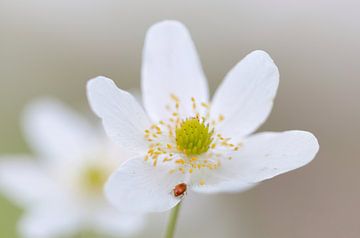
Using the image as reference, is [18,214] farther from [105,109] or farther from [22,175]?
[105,109]

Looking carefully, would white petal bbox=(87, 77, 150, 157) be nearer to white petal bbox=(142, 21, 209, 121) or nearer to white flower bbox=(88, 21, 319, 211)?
white flower bbox=(88, 21, 319, 211)

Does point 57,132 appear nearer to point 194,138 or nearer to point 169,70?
point 169,70

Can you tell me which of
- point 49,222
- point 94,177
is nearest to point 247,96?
point 49,222

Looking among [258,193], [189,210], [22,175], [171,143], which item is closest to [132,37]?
[258,193]

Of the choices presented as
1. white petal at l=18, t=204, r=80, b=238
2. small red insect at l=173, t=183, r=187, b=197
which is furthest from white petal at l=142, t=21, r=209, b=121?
white petal at l=18, t=204, r=80, b=238

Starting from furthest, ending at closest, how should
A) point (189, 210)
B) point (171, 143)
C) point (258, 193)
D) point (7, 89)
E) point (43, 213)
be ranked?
point (7, 89)
point (258, 193)
point (189, 210)
point (43, 213)
point (171, 143)

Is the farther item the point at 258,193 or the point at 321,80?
the point at 321,80

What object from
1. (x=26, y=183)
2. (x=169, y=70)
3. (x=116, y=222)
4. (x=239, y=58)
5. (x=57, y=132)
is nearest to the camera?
(x=169, y=70)
